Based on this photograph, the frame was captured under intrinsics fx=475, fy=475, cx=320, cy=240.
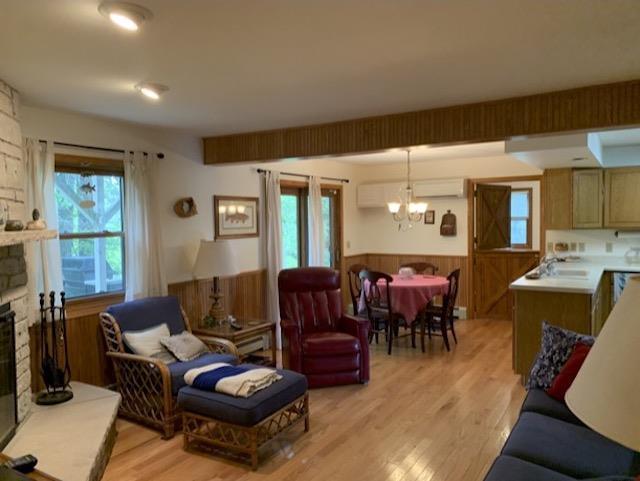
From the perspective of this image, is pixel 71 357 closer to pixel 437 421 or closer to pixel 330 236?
pixel 437 421

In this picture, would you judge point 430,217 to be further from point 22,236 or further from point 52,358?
point 22,236

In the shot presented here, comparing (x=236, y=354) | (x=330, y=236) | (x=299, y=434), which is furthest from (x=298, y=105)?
(x=330, y=236)

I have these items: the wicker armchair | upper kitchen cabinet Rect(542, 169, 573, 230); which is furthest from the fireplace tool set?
upper kitchen cabinet Rect(542, 169, 573, 230)

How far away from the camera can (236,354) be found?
3992mm

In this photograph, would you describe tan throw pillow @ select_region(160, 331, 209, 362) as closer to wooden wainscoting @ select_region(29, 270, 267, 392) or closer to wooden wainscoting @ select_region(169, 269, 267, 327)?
wooden wainscoting @ select_region(29, 270, 267, 392)

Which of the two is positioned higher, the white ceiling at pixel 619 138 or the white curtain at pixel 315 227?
the white ceiling at pixel 619 138

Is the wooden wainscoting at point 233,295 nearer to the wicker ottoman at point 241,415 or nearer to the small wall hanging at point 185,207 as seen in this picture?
the small wall hanging at point 185,207

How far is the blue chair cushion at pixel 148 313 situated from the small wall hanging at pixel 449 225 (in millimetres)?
4409

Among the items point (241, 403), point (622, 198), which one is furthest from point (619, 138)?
point (241, 403)

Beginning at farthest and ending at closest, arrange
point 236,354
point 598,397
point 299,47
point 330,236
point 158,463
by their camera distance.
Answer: point 330,236 < point 236,354 < point 158,463 < point 299,47 < point 598,397

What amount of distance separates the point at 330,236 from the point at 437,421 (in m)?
3.96

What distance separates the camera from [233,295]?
5.21 meters

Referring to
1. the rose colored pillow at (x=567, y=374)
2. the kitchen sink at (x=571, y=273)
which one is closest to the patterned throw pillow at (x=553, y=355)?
the rose colored pillow at (x=567, y=374)

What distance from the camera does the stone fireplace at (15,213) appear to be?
285cm
